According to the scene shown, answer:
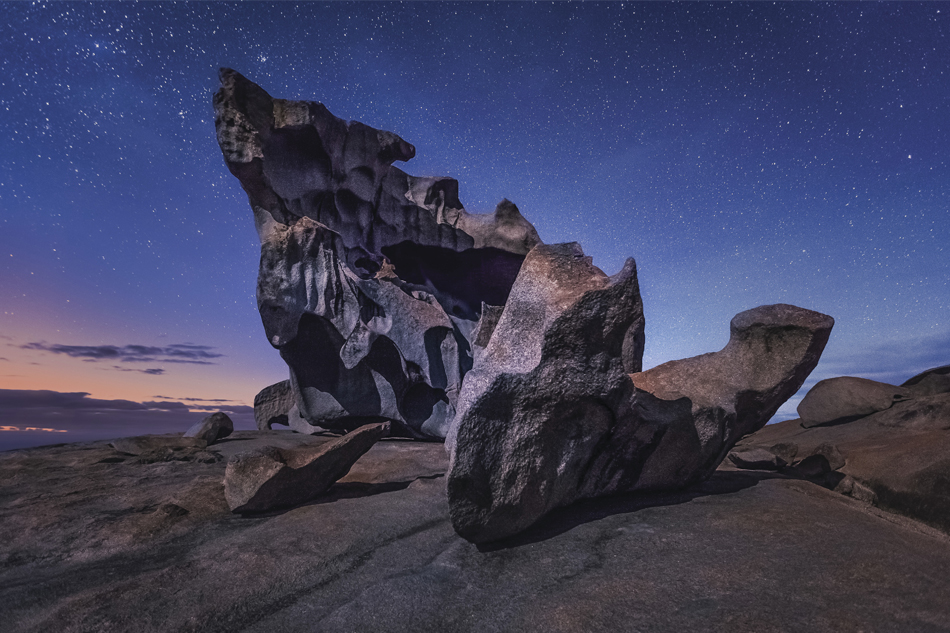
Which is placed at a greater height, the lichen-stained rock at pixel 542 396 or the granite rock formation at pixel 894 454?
the lichen-stained rock at pixel 542 396

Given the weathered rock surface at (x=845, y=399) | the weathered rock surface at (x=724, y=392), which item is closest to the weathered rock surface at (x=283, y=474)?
the weathered rock surface at (x=724, y=392)

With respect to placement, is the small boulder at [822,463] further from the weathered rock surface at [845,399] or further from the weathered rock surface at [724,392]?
the weathered rock surface at [845,399]

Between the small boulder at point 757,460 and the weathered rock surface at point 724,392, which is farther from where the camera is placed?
the small boulder at point 757,460

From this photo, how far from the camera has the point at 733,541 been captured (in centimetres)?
240

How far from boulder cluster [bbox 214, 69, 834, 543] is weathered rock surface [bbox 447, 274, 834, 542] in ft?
0.03

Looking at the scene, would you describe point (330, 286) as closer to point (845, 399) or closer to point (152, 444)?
point (152, 444)

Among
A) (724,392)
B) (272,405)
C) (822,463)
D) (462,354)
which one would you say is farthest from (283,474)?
(272,405)

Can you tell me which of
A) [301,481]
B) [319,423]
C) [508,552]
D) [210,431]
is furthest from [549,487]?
[319,423]

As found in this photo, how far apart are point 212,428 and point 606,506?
7.85 meters

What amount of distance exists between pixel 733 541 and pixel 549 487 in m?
1.04

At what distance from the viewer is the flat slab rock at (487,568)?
1.79 metres

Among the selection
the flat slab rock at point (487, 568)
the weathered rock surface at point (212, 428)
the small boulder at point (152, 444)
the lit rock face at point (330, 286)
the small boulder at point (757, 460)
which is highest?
the lit rock face at point (330, 286)

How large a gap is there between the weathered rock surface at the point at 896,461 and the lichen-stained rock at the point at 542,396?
2339 millimetres

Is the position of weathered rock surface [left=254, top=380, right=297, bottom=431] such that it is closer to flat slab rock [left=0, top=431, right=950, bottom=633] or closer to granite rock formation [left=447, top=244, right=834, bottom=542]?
flat slab rock [left=0, top=431, right=950, bottom=633]
